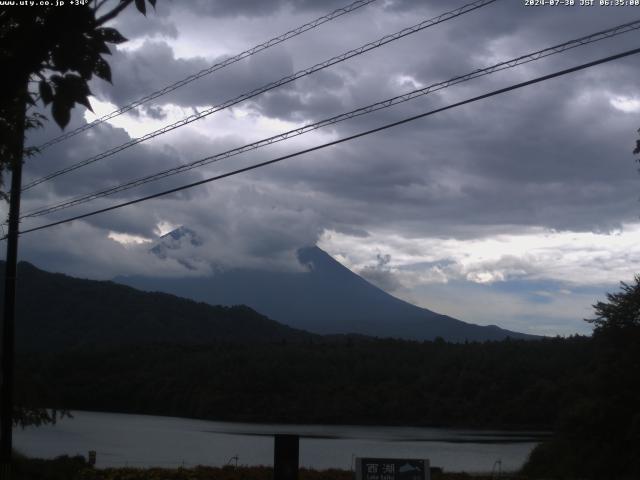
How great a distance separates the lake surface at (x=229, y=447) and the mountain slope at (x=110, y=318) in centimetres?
5253

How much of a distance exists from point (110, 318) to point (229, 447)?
313 ft

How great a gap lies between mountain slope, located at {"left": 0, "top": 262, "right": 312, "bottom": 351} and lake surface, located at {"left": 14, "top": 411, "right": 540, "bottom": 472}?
52526mm

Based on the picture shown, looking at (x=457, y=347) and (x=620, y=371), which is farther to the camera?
(x=457, y=347)

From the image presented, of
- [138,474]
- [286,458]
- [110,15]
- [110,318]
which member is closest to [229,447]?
[138,474]

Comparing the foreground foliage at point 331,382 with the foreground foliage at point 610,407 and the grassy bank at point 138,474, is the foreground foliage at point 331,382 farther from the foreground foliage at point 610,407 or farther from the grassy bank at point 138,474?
the grassy bank at point 138,474

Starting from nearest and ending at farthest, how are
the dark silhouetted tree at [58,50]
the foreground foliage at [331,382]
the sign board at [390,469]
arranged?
the dark silhouetted tree at [58,50], the sign board at [390,469], the foreground foliage at [331,382]

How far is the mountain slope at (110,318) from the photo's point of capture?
120062 mm

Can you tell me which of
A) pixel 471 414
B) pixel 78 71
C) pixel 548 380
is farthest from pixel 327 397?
pixel 78 71

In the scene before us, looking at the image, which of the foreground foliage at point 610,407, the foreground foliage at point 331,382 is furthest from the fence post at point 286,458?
the foreground foliage at point 331,382

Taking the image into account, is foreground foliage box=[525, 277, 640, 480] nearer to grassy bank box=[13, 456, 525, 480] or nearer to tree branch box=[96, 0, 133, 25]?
grassy bank box=[13, 456, 525, 480]

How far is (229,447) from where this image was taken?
45.4 meters

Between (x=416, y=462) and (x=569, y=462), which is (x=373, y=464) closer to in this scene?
(x=416, y=462)

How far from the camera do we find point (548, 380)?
72125 mm

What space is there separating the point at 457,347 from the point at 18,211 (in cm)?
8397
